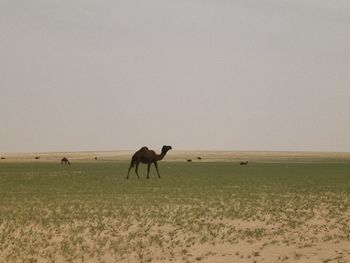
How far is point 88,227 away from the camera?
15508mm

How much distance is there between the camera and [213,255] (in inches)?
475

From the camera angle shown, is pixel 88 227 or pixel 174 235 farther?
pixel 88 227

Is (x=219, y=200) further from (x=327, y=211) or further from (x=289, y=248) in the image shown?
(x=289, y=248)

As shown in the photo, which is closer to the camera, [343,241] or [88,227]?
[343,241]

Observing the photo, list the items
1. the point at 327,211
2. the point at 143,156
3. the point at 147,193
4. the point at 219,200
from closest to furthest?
the point at 327,211, the point at 219,200, the point at 147,193, the point at 143,156

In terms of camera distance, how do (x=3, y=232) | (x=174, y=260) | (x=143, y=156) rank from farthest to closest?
(x=143, y=156)
(x=3, y=232)
(x=174, y=260)

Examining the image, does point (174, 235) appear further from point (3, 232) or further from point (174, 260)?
point (3, 232)

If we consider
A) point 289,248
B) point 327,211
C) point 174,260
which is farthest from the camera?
point 327,211

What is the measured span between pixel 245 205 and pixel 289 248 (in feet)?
27.6

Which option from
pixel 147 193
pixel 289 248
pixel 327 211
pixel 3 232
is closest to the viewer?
pixel 289 248

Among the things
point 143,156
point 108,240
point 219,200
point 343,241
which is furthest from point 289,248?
point 143,156

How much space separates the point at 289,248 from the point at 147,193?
14305mm

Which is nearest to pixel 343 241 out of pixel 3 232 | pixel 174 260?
pixel 174 260

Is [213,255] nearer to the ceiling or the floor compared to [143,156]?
nearer to the floor
